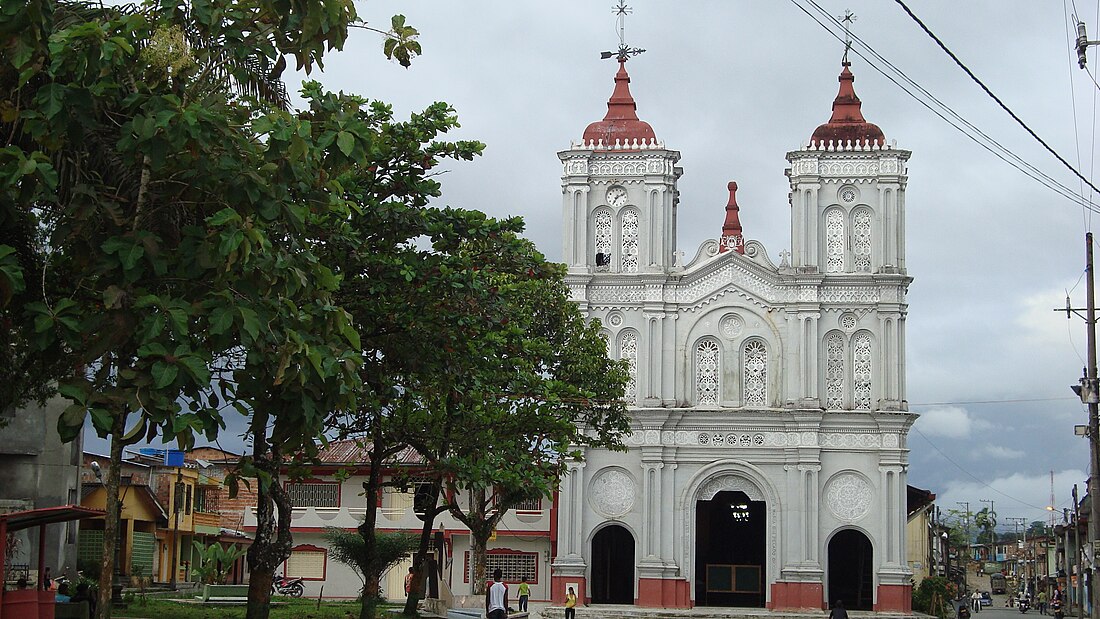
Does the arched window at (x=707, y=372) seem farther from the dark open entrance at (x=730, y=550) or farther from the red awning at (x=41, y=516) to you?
the red awning at (x=41, y=516)

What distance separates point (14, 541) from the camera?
2966 centimetres

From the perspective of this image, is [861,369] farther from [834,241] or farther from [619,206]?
[619,206]

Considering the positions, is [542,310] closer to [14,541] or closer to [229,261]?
[14,541]

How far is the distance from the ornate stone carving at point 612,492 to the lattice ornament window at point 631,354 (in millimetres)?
2700

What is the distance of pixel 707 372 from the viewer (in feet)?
159

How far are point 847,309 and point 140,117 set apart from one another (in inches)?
1540

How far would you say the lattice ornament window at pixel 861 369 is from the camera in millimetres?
47469

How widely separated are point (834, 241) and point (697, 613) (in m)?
13.5

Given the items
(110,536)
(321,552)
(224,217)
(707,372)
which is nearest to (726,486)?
(707,372)

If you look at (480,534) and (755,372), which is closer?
(480,534)

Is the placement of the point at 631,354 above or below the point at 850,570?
above

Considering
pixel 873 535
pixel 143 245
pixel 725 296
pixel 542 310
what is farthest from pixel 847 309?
pixel 143 245

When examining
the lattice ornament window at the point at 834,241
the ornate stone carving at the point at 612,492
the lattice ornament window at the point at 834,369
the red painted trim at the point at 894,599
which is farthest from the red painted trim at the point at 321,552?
the lattice ornament window at the point at 834,241

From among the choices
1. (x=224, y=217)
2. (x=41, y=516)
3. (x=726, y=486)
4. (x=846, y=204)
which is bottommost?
(x=41, y=516)
